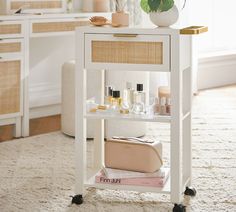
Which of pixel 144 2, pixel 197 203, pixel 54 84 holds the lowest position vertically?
pixel 197 203

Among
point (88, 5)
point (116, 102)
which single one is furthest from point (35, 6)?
point (116, 102)

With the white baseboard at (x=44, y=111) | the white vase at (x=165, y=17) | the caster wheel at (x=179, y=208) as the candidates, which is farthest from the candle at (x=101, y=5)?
the caster wheel at (x=179, y=208)

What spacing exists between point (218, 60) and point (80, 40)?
12.1 feet

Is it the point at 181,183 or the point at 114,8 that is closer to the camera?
the point at 181,183

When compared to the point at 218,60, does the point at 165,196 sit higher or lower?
lower

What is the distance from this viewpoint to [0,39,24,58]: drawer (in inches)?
160

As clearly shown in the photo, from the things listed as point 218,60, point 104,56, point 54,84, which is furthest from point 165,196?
point 218,60

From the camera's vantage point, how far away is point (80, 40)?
279 cm

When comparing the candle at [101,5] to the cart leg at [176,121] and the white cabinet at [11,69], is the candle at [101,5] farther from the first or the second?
the cart leg at [176,121]

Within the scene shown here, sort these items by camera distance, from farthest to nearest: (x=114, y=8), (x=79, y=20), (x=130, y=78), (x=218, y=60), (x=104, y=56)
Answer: (x=218, y=60) < (x=114, y=8) < (x=79, y=20) < (x=130, y=78) < (x=104, y=56)

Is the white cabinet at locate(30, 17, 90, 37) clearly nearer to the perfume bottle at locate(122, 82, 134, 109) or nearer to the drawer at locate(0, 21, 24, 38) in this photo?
the drawer at locate(0, 21, 24, 38)

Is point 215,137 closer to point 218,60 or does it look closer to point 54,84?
point 54,84

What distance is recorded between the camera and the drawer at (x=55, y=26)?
168 inches

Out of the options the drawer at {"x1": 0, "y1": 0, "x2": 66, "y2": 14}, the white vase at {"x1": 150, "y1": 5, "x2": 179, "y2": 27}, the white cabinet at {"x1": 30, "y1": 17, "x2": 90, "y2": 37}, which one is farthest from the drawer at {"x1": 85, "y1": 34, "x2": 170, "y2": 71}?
the drawer at {"x1": 0, "y1": 0, "x2": 66, "y2": 14}
